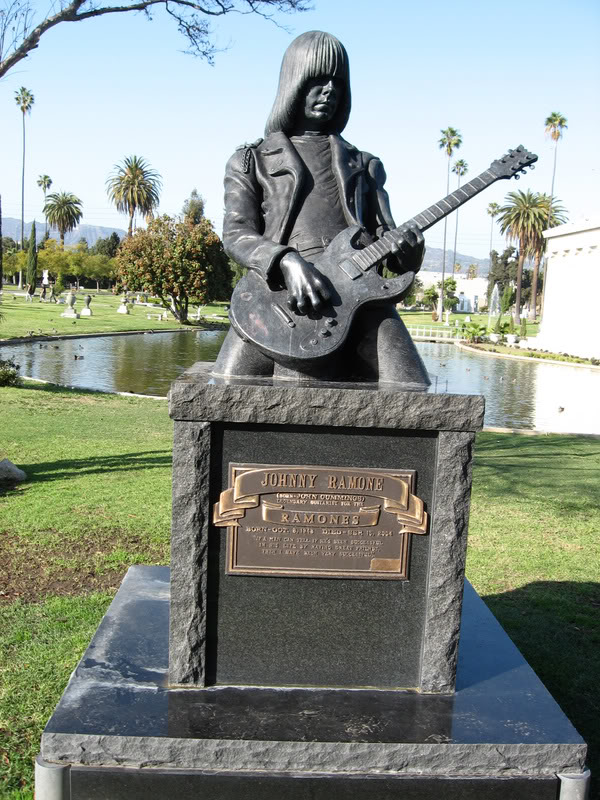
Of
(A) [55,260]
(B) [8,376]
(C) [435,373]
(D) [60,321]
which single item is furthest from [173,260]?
(A) [55,260]

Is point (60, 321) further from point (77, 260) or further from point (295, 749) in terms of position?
point (77, 260)

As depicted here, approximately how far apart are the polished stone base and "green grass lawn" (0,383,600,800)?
1.57 ft

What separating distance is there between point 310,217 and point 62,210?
3163 inches

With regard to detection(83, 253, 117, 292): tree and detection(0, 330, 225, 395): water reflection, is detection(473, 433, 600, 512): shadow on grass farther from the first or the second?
detection(83, 253, 117, 292): tree

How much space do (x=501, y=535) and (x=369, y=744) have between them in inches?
169

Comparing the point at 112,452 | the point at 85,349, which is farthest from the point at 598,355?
the point at 112,452

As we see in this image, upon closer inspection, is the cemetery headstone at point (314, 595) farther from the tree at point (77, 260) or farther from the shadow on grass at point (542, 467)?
the tree at point (77, 260)

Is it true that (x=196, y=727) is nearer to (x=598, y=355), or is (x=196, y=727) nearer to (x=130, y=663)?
(x=130, y=663)

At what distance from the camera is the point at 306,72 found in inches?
151

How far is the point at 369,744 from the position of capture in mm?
2990

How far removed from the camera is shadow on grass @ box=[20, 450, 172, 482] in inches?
331

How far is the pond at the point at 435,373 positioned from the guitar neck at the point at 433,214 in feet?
25.9

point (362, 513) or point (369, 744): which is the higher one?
point (362, 513)

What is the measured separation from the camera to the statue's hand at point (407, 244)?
3.68 metres
